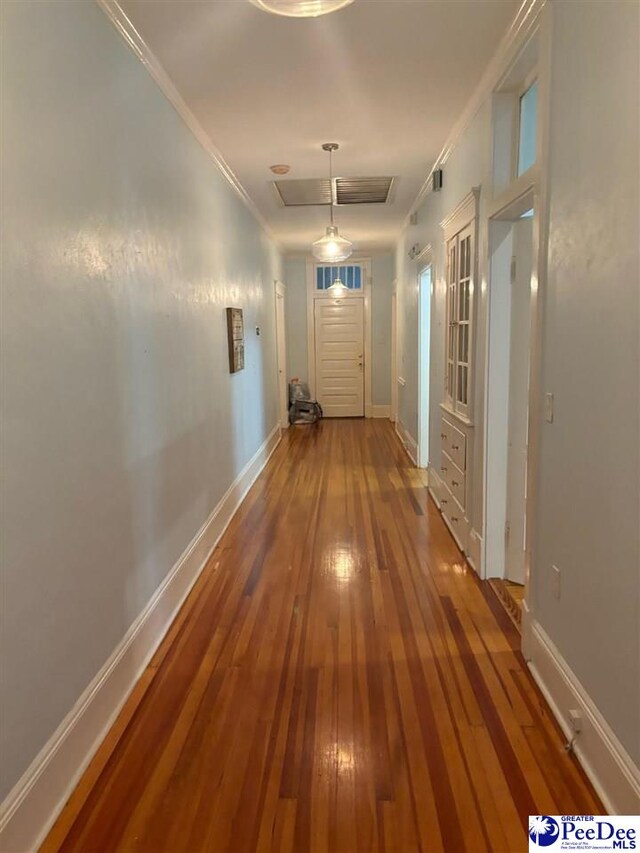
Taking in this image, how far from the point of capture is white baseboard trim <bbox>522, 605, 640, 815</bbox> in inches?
58.6

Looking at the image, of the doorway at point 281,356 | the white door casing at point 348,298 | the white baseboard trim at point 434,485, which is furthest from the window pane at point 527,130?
the white door casing at point 348,298

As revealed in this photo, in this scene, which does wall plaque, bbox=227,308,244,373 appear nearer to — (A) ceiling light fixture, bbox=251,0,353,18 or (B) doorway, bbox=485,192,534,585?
(B) doorway, bbox=485,192,534,585

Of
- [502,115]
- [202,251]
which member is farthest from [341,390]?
[502,115]

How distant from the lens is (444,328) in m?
4.20

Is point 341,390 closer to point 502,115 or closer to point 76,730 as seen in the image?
point 502,115

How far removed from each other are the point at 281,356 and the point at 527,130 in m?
5.69

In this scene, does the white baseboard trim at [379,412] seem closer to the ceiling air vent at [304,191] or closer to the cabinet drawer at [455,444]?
the ceiling air vent at [304,191]

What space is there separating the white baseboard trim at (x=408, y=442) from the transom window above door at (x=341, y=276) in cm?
272

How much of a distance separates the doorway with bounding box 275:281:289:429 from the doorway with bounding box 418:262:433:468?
2622 millimetres

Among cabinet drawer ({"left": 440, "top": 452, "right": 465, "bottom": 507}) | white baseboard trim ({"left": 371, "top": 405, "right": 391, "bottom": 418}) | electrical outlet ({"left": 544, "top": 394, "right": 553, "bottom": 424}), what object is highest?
electrical outlet ({"left": 544, "top": 394, "right": 553, "bottom": 424})

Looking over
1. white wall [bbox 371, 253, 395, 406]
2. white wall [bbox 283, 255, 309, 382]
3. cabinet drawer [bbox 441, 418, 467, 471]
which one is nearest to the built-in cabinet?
cabinet drawer [bbox 441, 418, 467, 471]

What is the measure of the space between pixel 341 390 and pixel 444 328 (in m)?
5.13

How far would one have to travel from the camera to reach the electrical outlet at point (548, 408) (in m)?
2.03

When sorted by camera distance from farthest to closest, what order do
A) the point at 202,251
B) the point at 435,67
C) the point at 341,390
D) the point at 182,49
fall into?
the point at 341,390 → the point at 202,251 → the point at 435,67 → the point at 182,49
